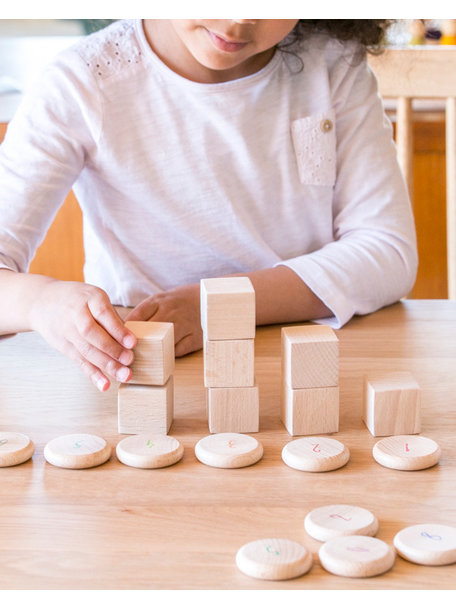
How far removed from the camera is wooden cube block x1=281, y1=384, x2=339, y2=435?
0.71 m

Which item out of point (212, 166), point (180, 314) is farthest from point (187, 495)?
point (212, 166)

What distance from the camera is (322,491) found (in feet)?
1.99

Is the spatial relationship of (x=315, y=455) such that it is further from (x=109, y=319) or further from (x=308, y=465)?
(x=109, y=319)

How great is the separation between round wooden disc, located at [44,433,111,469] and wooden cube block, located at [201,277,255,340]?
0.13 m

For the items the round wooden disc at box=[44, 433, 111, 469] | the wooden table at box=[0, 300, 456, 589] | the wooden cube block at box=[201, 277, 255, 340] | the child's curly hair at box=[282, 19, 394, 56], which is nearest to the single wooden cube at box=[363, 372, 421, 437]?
the wooden table at box=[0, 300, 456, 589]

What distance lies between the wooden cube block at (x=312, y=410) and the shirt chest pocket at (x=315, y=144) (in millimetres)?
569

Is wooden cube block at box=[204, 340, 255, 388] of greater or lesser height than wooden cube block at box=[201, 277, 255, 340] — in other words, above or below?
below

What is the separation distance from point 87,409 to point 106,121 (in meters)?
0.50

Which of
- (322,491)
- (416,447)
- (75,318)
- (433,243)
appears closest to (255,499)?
(322,491)

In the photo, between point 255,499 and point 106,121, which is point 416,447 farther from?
point 106,121

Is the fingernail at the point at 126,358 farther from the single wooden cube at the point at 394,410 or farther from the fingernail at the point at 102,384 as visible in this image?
the single wooden cube at the point at 394,410

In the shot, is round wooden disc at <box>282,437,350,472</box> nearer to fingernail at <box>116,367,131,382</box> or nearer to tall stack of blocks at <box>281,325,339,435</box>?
tall stack of blocks at <box>281,325,339,435</box>

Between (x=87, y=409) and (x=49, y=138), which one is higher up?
(x=49, y=138)
